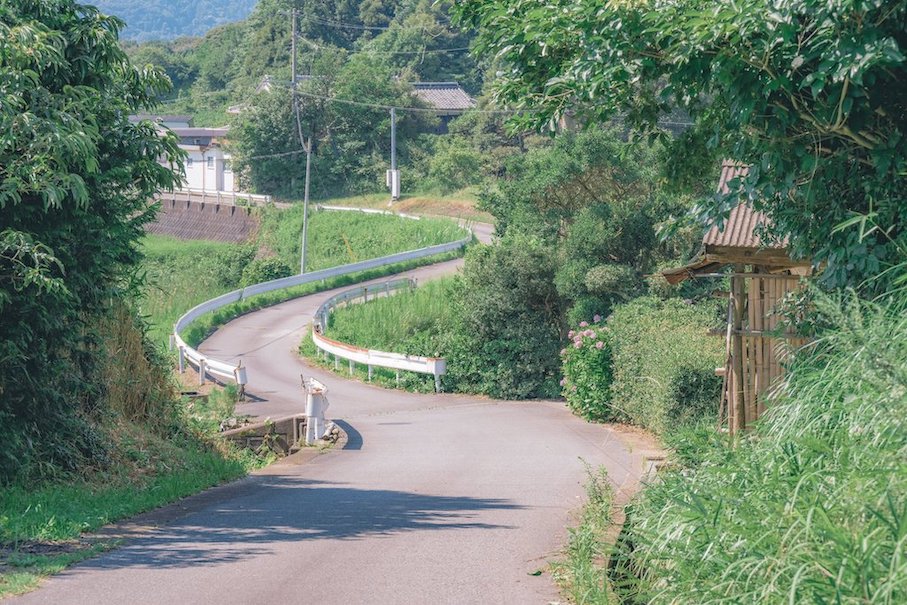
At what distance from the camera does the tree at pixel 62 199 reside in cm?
1119

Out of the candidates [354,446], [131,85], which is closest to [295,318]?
[354,446]

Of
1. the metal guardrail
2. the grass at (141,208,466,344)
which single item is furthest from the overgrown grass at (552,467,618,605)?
the metal guardrail

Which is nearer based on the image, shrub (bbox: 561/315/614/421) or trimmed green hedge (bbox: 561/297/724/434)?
trimmed green hedge (bbox: 561/297/724/434)

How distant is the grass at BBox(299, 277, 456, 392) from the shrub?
24.6ft

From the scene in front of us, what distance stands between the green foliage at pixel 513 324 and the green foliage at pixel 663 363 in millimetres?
4827

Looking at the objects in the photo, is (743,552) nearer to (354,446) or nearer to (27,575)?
(27,575)

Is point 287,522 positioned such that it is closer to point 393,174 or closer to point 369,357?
point 369,357

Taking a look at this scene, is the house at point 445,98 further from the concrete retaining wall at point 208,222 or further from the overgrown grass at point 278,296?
the overgrown grass at point 278,296

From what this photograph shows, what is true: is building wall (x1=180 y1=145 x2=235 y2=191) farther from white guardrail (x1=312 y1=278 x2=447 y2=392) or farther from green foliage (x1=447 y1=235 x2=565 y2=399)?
green foliage (x1=447 y1=235 x2=565 y2=399)

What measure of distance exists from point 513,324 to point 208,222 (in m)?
46.4

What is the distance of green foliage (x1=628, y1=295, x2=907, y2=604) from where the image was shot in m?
5.32

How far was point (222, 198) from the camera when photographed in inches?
2906

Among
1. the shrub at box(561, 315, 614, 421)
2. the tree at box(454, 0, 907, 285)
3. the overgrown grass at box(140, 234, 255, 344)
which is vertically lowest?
the overgrown grass at box(140, 234, 255, 344)

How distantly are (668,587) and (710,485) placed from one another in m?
0.87
